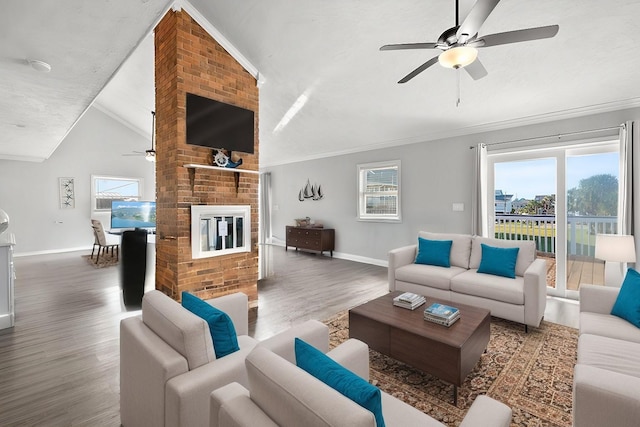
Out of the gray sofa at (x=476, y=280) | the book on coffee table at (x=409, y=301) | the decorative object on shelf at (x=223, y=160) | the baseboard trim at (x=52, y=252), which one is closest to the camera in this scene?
the book on coffee table at (x=409, y=301)

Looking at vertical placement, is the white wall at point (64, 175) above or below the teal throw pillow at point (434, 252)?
above

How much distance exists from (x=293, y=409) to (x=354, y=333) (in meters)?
1.80

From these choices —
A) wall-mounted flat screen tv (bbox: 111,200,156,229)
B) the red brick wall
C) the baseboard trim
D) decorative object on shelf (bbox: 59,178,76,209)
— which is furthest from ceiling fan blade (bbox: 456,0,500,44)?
the baseboard trim

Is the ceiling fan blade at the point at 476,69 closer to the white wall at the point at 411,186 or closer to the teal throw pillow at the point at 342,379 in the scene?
the white wall at the point at 411,186

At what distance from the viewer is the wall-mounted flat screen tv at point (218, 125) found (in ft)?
10.5

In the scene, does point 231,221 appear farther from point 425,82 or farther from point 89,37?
point 425,82

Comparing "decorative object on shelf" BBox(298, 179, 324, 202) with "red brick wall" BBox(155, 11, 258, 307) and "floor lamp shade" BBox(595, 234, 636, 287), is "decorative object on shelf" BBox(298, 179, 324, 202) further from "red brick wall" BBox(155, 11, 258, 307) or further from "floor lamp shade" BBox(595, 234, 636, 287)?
"floor lamp shade" BBox(595, 234, 636, 287)

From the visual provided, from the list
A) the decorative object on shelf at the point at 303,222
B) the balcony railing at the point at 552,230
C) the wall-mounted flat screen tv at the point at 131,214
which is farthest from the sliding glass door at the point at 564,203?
the wall-mounted flat screen tv at the point at 131,214

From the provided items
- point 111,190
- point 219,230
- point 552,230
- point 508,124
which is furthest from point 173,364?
point 111,190

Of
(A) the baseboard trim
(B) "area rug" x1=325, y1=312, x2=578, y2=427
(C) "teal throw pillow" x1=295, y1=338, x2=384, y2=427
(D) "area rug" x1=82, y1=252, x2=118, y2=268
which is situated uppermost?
(C) "teal throw pillow" x1=295, y1=338, x2=384, y2=427

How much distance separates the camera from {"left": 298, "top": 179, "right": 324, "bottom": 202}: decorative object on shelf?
24.6 ft

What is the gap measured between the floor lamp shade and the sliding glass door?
3.47 ft

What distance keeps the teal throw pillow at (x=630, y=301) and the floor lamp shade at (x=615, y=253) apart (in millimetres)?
807

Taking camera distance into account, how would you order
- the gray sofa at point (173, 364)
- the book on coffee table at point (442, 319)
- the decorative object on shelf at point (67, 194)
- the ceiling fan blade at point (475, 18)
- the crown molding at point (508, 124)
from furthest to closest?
the decorative object on shelf at point (67, 194)
the crown molding at point (508, 124)
the book on coffee table at point (442, 319)
the ceiling fan blade at point (475, 18)
the gray sofa at point (173, 364)
